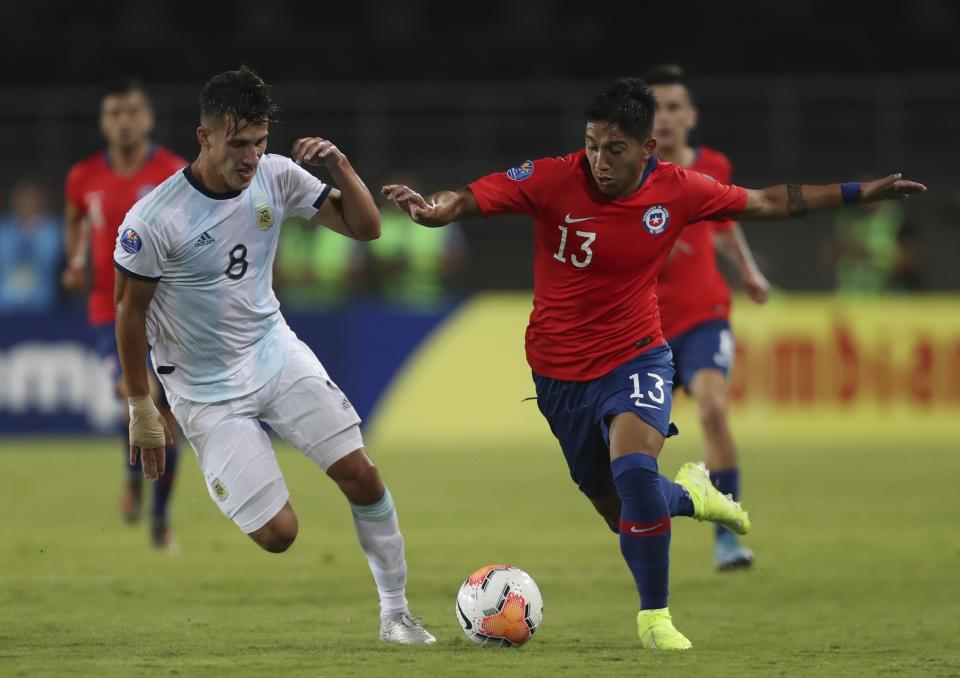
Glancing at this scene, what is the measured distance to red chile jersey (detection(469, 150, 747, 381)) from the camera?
687 centimetres

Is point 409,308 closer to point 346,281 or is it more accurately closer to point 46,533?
point 346,281

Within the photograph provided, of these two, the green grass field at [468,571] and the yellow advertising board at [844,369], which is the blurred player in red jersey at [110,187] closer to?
the green grass field at [468,571]

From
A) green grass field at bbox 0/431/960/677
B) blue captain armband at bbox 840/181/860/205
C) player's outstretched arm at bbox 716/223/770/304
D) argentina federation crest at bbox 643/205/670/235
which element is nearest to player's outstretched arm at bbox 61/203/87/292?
green grass field at bbox 0/431/960/677

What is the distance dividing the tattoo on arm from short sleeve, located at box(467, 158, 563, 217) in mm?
993

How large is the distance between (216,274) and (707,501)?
2.40 metres

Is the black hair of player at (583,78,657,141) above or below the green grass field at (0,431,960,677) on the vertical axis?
above

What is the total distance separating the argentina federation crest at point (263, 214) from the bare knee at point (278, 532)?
116cm

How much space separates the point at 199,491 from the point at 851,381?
260 inches

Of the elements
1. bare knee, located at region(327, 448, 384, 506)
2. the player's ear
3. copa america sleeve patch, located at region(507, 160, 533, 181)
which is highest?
the player's ear

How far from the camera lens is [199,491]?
544 inches

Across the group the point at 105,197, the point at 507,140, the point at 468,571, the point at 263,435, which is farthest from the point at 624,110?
the point at 507,140

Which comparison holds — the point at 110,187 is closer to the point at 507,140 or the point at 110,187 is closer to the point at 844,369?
the point at 844,369

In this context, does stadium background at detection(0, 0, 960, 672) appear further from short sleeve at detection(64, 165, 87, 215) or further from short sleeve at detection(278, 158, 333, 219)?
short sleeve at detection(278, 158, 333, 219)

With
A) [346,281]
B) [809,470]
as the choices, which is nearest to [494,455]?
[809,470]
